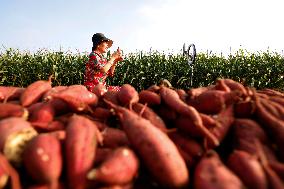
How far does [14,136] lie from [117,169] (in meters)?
0.65

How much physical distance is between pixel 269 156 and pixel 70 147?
112 centimetres

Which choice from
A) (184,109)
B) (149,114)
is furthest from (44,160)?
(184,109)

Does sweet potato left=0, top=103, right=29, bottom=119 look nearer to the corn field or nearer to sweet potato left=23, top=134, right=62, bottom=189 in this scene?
sweet potato left=23, top=134, right=62, bottom=189

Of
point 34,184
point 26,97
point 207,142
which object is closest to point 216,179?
point 207,142

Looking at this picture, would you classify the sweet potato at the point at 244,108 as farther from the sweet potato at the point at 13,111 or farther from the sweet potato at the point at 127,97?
the sweet potato at the point at 13,111

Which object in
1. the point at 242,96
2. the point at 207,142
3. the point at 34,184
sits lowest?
the point at 34,184

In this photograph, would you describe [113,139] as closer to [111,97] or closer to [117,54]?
[111,97]

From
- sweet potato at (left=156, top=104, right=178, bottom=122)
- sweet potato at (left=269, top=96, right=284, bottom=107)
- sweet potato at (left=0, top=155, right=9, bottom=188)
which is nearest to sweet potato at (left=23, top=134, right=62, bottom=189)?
sweet potato at (left=0, top=155, right=9, bottom=188)

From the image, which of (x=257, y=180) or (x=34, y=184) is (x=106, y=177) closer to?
(x=34, y=184)

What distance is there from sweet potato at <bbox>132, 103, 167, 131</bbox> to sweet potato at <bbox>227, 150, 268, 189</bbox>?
49cm

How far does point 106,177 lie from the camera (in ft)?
6.44

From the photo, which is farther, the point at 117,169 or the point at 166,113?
the point at 166,113

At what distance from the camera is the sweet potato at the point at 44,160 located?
1.95 m

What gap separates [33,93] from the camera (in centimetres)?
290
